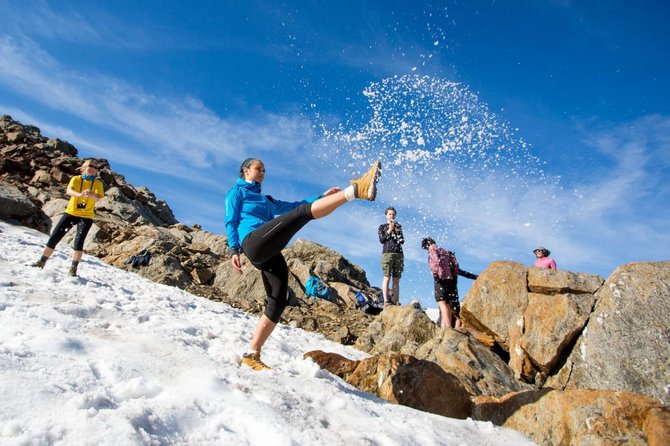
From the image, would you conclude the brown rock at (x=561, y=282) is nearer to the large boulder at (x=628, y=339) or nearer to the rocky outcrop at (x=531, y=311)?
the rocky outcrop at (x=531, y=311)

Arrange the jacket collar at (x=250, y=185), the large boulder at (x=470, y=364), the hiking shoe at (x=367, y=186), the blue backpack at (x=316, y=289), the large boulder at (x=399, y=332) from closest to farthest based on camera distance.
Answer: the hiking shoe at (x=367, y=186)
the jacket collar at (x=250, y=185)
the large boulder at (x=470, y=364)
the large boulder at (x=399, y=332)
the blue backpack at (x=316, y=289)

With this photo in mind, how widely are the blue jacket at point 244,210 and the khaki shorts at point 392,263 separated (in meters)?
7.87

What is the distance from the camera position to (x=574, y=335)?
26.9 feet

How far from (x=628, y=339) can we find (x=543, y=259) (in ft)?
15.2

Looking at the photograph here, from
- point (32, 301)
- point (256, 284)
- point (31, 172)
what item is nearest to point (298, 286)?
point (256, 284)

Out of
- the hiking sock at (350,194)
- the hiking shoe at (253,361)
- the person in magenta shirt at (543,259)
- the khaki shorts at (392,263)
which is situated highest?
the person in magenta shirt at (543,259)

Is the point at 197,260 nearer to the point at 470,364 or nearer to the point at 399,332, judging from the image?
the point at 399,332

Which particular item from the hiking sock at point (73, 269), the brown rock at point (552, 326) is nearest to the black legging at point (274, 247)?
the hiking sock at point (73, 269)

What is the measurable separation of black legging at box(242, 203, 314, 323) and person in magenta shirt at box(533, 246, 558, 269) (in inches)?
378

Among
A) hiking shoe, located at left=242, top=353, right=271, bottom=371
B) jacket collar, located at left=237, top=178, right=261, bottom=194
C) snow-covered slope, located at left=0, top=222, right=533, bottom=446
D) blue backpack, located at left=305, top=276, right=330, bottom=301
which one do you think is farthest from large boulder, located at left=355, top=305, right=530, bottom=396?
blue backpack, located at left=305, top=276, right=330, bottom=301

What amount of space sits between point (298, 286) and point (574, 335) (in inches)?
412

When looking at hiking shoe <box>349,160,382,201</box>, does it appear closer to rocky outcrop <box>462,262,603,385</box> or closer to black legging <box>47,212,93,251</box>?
rocky outcrop <box>462,262,603,385</box>

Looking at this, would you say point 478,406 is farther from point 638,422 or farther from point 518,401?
point 638,422

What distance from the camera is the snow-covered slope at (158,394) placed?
8.28 ft
